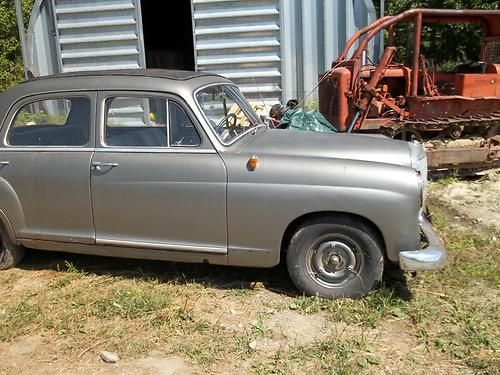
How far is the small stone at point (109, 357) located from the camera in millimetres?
3363

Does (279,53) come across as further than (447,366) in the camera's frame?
Yes

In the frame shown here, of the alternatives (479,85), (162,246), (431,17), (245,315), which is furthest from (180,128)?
(431,17)

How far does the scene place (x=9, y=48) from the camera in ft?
60.8

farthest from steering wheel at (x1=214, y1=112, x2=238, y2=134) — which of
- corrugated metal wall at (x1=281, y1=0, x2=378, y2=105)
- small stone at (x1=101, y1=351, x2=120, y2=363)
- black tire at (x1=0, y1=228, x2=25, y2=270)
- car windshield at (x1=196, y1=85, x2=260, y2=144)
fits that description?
corrugated metal wall at (x1=281, y1=0, x2=378, y2=105)

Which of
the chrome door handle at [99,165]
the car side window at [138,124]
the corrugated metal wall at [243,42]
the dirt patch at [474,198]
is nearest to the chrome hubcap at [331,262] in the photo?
the car side window at [138,124]

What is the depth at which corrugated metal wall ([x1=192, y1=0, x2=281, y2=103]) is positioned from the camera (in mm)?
10133

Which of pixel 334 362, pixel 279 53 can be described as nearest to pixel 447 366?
pixel 334 362

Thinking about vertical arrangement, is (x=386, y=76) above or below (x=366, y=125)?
above

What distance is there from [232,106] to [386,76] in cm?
384

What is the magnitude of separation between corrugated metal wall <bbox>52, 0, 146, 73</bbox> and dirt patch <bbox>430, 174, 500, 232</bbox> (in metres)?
6.66

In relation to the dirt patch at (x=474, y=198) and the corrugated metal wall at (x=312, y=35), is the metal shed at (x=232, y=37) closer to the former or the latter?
the corrugated metal wall at (x=312, y=35)

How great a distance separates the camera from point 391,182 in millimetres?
3693

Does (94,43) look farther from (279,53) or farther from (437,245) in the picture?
(437,245)

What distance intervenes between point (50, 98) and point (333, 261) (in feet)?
8.71
